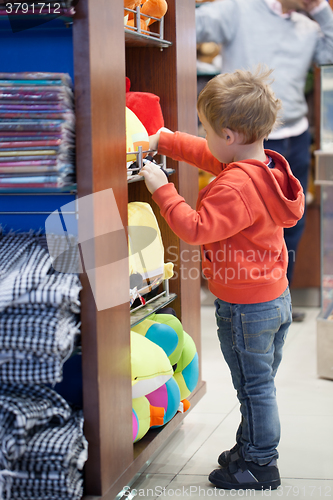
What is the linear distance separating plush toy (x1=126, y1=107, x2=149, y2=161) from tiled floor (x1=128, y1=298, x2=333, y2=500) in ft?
2.76

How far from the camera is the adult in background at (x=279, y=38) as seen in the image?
2.78 m

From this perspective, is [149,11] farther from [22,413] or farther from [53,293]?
[22,413]

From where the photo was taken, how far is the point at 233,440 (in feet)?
5.89

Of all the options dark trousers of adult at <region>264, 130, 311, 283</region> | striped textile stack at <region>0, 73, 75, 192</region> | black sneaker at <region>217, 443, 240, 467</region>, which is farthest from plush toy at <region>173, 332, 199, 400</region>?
dark trousers of adult at <region>264, 130, 311, 283</region>

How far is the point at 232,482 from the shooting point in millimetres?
1523

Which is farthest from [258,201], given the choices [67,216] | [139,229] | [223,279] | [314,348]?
[314,348]

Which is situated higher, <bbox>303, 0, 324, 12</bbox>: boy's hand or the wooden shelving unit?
<bbox>303, 0, 324, 12</bbox>: boy's hand

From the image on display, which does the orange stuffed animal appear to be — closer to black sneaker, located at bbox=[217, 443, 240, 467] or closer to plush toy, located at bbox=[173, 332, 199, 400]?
plush toy, located at bbox=[173, 332, 199, 400]

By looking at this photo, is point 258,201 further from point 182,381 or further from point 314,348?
point 314,348

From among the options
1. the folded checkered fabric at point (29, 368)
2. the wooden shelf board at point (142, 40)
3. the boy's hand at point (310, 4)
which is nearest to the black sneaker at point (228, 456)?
the folded checkered fabric at point (29, 368)

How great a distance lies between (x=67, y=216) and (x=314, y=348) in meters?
1.81

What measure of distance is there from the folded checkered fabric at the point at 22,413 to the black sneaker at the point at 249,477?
0.54 metres

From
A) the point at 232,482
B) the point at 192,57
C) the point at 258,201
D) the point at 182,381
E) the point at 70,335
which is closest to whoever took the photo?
the point at 70,335

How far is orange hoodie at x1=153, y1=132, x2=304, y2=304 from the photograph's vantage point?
1396mm
